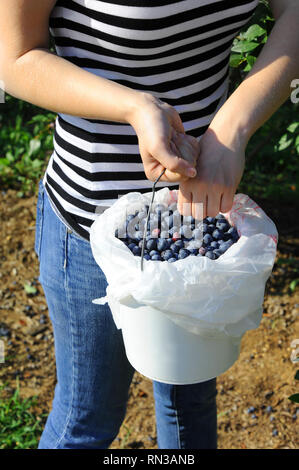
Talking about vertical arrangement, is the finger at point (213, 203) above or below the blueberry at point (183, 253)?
above

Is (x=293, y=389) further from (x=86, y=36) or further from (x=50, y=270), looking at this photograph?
(x=86, y=36)

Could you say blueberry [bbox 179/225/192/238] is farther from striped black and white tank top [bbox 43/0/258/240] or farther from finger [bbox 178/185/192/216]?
striped black and white tank top [bbox 43/0/258/240]

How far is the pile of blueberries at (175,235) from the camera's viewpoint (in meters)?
1.02

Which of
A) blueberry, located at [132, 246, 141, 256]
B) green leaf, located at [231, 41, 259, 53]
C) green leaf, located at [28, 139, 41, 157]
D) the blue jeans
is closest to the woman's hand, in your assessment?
blueberry, located at [132, 246, 141, 256]

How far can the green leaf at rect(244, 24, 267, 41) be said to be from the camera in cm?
142

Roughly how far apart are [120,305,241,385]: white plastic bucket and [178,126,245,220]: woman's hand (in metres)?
0.21

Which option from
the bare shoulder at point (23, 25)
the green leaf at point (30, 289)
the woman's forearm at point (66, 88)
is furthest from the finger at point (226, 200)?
the green leaf at point (30, 289)

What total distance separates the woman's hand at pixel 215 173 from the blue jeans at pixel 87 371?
294 millimetres

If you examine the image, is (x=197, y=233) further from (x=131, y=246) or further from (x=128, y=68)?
(x=128, y=68)

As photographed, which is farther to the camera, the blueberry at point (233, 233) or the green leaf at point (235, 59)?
the green leaf at point (235, 59)

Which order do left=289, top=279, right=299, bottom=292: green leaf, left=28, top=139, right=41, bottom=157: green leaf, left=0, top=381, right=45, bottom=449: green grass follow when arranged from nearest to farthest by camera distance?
left=0, top=381, right=45, bottom=449: green grass, left=289, top=279, right=299, bottom=292: green leaf, left=28, top=139, right=41, bottom=157: green leaf

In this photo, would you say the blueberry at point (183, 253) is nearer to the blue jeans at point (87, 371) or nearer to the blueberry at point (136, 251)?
the blueberry at point (136, 251)

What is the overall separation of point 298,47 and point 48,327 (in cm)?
176

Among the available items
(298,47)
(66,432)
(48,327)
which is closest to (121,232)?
(298,47)
